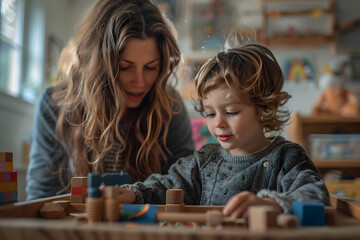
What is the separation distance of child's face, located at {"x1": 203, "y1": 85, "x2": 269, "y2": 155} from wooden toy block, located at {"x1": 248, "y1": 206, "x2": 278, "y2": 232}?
0.38 meters

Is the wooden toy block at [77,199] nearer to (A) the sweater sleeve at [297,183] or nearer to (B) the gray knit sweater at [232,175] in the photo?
(B) the gray knit sweater at [232,175]

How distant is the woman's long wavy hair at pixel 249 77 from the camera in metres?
0.85

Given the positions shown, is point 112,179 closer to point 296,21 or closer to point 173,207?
point 173,207

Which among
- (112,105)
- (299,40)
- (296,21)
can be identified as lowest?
(112,105)

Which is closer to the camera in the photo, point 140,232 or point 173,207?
point 140,232

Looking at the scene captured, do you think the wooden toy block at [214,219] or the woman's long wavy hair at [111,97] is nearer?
the wooden toy block at [214,219]

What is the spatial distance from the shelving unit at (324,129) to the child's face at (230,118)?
2.15 metres

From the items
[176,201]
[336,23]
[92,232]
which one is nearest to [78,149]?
[176,201]

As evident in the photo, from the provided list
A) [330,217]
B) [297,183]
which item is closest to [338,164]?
[297,183]

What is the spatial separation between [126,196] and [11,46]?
7.40ft

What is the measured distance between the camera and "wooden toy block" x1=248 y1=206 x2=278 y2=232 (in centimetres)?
46

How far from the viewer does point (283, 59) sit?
354cm

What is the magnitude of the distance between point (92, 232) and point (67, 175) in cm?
92

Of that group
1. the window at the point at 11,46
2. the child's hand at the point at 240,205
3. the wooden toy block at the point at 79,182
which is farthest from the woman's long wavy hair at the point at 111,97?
the window at the point at 11,46
